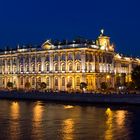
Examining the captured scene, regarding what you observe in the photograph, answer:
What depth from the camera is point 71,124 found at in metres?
36.2

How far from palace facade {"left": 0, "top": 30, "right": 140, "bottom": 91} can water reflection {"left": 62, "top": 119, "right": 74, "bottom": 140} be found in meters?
39.4

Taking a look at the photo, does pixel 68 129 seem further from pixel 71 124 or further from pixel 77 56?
pixel 77 56

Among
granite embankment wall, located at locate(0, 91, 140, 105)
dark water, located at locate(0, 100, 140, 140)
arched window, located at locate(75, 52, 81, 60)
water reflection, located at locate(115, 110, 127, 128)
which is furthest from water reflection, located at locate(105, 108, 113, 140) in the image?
arched window, located at locate(75, 52, 81, 60)

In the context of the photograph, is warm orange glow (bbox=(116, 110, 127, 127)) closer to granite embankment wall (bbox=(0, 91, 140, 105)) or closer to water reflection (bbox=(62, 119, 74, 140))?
water reflection (bbox=(62, 119, 74, 140))

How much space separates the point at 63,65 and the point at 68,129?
4715cm

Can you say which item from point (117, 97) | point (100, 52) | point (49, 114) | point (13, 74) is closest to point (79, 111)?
point (49, 114)

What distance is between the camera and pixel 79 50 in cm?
7756

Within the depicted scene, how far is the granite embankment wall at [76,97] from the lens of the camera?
175ft

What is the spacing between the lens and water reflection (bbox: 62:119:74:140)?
29.9 m

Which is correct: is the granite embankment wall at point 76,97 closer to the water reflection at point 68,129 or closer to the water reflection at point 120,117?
the water reflection at point 120,117

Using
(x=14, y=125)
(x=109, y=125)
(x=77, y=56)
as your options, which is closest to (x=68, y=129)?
(x=109, y=125)

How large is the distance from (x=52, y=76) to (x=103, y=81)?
9309mm

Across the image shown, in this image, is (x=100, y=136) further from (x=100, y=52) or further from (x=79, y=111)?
(x=100, y=52)

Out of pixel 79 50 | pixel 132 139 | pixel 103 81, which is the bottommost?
pixel 132 139
